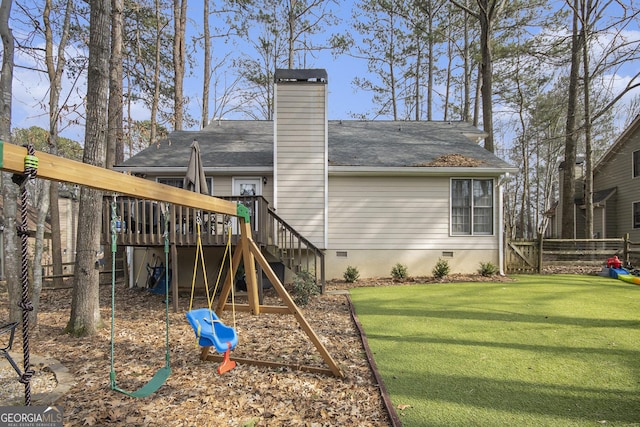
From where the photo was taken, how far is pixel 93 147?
5.69 meters

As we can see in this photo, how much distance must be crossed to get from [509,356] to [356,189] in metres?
7.26

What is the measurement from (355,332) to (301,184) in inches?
222

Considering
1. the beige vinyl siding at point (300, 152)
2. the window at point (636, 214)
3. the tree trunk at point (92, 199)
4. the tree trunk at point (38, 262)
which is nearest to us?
the tree trunk at point (92, 199)

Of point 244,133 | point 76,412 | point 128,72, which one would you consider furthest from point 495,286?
point 128,72

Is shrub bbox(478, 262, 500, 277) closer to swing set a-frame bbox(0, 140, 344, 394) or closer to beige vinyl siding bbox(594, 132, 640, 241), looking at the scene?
swing set a-frame bbox(0, 140, 344, 394)

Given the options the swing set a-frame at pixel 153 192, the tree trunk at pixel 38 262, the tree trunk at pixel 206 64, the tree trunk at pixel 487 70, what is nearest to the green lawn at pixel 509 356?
the swing set a-frame at pixel 153 192

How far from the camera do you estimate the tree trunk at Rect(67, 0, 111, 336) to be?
5688 mm

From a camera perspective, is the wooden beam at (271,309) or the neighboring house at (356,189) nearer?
the wooden beam at (271,309)

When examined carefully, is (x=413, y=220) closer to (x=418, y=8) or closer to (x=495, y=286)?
(x=495, y=286)

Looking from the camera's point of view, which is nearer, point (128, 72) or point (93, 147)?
point (93, 147)

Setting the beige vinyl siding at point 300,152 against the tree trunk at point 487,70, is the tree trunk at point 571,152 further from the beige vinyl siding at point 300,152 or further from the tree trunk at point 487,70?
the beige vinyl siding at point 300,152

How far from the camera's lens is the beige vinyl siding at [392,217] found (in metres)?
11.2

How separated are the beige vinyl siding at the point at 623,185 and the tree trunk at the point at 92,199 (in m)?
21.4

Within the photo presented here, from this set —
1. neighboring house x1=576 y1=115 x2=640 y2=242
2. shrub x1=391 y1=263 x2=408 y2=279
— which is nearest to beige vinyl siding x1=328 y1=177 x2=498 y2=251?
shrub x1=391 y1=263 x2=408 y2=279
